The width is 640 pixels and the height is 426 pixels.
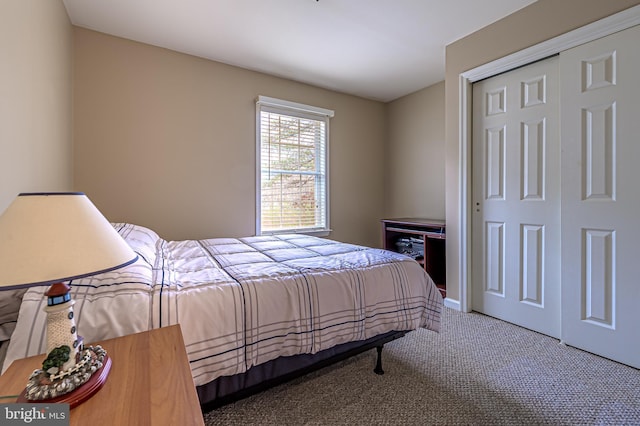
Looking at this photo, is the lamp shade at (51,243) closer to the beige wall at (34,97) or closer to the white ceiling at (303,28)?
the beige wall at (34,97)

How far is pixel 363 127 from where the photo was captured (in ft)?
13.7

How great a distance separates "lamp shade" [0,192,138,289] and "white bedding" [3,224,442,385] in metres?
0.47

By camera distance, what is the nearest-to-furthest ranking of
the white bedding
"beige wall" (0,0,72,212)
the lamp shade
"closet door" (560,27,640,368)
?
1. the lamp shade
2. the white bedding
3. "beige wall" (0,0,72,212)
4. "closet door" (560,27,640,368)

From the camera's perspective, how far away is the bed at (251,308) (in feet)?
3.36

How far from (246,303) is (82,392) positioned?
61 centimetres

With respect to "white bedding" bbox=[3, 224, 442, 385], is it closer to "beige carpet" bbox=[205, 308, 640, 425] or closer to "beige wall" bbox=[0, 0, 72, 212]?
"beige carpet" bbox=[205, 308, 640, 425]

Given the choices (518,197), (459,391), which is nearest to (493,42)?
(518,197)

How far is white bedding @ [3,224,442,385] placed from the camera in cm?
102

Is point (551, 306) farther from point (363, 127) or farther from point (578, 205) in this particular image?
point (363, 127)

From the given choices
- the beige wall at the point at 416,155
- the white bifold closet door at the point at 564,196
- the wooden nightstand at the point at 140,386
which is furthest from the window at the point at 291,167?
the wooden nightstand at the point at 140,386

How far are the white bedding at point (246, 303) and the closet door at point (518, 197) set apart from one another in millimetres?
1085

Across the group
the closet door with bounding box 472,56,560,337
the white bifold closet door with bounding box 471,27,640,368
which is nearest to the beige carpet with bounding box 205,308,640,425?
the white bifold closet door with bounding box 471,27,640,368

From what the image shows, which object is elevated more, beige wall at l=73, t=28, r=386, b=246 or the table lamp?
beige wall at l=73, t=28, r=386, b=246

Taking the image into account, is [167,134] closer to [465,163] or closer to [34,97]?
[34,97]
